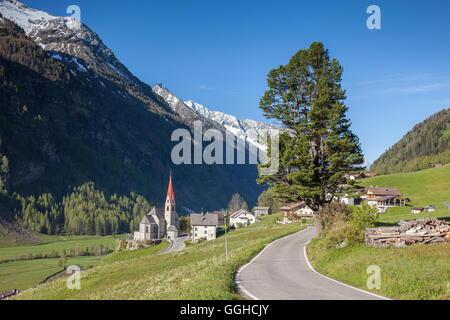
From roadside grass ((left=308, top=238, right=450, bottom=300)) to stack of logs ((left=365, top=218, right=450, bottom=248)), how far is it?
29.6 inches

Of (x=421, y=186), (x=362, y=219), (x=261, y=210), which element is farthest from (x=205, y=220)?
(x=362, y=219)

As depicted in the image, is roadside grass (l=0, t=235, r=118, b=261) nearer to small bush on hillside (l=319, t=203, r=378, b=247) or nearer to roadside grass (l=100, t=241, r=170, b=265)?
roadside grass (l=100, t=241, r=170, b=265)

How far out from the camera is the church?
118 m

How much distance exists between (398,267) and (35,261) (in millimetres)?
119317

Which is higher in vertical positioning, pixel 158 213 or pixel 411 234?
pixel 411 234

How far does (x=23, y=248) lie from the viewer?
416 feet

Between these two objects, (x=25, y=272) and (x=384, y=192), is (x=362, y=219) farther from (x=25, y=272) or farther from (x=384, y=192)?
(x=25, y=272)

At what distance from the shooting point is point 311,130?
28.6 metres

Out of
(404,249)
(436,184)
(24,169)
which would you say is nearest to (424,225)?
(404,249)

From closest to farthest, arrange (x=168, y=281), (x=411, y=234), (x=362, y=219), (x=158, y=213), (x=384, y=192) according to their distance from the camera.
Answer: (x=411, y=234)
(x=168, y=281)
(x=362, y=219)
(x=384, y=192)
(x=158, y=213)

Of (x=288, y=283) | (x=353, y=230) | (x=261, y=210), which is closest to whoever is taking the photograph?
(x=288, y=283)

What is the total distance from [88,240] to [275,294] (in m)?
159

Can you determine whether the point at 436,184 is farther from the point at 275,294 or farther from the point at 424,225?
the point at 275,294

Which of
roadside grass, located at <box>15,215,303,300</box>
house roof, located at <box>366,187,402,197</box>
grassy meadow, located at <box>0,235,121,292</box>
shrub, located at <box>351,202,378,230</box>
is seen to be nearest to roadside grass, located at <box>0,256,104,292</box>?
grassy meadow, located at <box>0,235,121,292</box>
